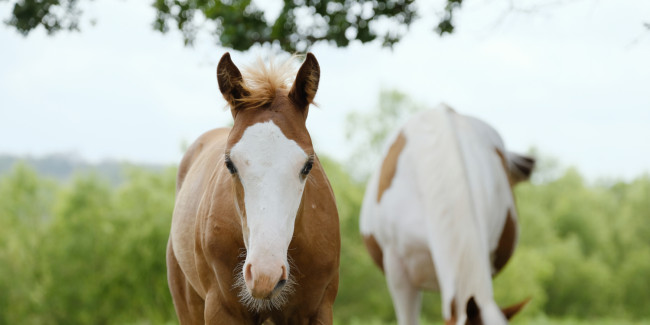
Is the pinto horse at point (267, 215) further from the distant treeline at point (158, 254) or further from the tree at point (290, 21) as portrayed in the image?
the distant treeline at point (158, 254)

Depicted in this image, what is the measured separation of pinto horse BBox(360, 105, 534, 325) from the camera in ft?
15.7

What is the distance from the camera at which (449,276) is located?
4.74 metres

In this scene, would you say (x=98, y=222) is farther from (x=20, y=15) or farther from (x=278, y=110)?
(x=278, y=110)

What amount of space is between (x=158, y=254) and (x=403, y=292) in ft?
83.1

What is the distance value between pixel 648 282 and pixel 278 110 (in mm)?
41081

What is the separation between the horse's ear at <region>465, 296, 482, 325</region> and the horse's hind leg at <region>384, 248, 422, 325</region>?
7.25ft

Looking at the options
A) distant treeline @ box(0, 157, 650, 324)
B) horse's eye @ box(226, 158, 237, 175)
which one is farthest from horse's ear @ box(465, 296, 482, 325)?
distant treeline @ box(0, 157, 650, 324)

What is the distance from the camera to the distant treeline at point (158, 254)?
31156 millimetres

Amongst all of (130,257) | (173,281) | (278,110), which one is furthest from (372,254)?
(130,257)

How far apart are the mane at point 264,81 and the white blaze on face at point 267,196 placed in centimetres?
18

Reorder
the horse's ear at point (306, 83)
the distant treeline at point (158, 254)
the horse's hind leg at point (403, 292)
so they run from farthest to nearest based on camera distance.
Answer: the distant treeline at point (158, 254) → the horse's hind leg at point (403, 292) → the horse's ear at point (306, 83)

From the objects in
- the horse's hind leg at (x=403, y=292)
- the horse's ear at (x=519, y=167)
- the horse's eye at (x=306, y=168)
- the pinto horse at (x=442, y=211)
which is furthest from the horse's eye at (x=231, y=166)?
the horse's ear at (x=519, y=167)

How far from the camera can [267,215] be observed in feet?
8.53

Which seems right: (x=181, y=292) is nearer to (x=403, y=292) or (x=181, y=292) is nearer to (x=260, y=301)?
(x=260, y=301)
